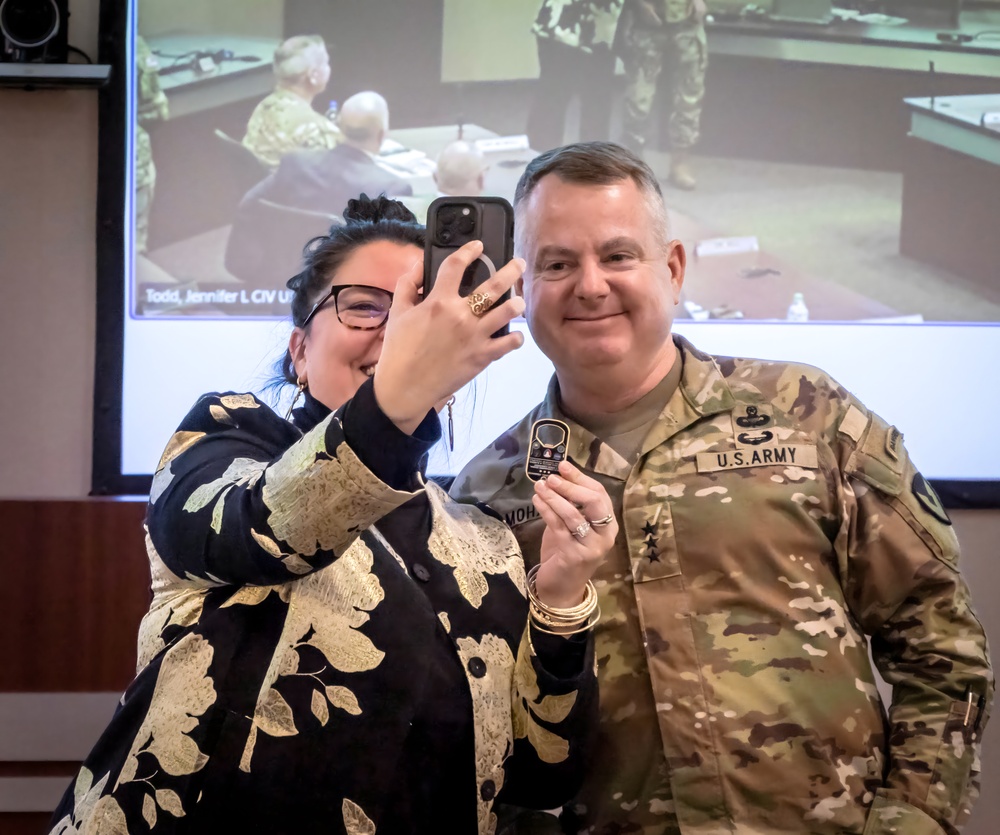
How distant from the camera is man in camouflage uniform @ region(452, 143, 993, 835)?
1354mm

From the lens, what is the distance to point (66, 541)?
7.70ft

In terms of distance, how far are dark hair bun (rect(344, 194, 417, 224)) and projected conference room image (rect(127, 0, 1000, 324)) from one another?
1.05 meters

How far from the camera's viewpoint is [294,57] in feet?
8.27

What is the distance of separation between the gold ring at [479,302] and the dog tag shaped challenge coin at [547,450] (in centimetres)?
32

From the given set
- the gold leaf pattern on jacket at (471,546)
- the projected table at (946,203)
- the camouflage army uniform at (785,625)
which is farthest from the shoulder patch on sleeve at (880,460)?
the projected table at (946,203)

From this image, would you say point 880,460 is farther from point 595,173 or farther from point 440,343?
point 440,343

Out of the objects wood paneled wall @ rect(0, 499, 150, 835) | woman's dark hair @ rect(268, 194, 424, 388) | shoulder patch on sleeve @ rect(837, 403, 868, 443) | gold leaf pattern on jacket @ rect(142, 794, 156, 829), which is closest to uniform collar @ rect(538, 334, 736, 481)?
shoulder patch on sleeve @ rect(837, 403, 868, 443)

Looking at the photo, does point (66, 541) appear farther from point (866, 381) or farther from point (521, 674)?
point (866, 381)

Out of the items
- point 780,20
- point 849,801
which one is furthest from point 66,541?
point 780,20

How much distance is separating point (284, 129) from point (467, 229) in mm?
1637

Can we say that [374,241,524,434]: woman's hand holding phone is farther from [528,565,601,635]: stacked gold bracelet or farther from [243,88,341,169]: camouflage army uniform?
[243,88,341,169]: camouflage army uniform

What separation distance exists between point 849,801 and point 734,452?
514mm

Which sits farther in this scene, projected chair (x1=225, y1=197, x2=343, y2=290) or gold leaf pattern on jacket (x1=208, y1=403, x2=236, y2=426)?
projected chair (x1=225, y1=197, x2=343, y2=290)

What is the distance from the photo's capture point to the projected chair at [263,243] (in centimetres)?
252
